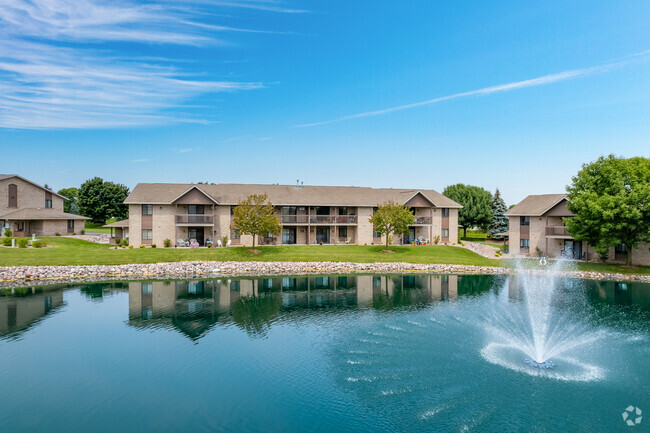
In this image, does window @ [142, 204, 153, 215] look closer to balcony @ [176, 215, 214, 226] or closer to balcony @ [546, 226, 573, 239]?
balcony @ [176, 215, 214, 226]

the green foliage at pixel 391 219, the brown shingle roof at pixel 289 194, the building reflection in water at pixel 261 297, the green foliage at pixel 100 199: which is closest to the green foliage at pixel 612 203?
the building reflection in water at pixel 261 297

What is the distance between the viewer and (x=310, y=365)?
57.4 feet

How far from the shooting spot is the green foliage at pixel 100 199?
264 feet

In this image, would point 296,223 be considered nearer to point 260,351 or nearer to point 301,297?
point 301,297

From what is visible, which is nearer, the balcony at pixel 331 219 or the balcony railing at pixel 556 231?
the balcony railing at pixel 556 231

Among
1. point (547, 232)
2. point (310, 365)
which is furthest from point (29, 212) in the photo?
point (547, 232)

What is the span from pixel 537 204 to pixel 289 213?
32192 millimetres

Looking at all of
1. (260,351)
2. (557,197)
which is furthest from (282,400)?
(557,197)

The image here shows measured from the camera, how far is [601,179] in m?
43.1

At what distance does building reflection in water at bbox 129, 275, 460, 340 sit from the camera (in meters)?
24.7

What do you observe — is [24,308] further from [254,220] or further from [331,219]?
[331,219]

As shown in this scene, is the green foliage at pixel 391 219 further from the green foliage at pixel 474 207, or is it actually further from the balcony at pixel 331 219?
the green foliage at pixel 474 207

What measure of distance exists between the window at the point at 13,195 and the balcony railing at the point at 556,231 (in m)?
72.3

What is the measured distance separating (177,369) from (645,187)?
42.5 m
